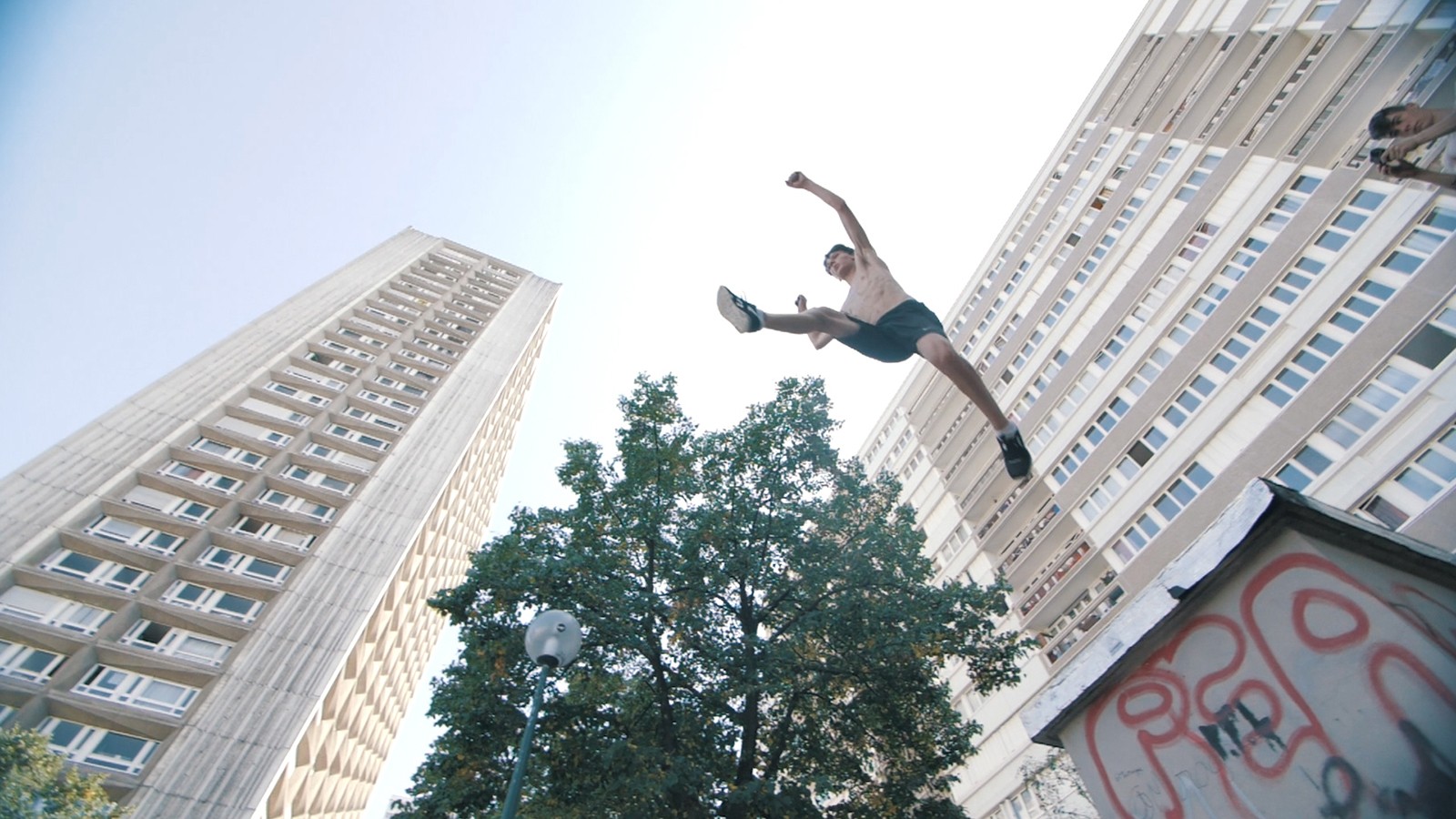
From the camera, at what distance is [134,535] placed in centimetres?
2225

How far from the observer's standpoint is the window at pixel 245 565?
2266 cm

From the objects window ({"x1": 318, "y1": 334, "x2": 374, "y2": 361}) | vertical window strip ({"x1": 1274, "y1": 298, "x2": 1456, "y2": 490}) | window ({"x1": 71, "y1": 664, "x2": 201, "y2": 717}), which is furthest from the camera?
window ({"x1": 318, "y1": 334, "x2": 374, "y2": 361})

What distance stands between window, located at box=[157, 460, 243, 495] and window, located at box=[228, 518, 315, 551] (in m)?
1.47

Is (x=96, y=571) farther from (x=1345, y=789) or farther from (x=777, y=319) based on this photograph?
(x=1345, y=789)

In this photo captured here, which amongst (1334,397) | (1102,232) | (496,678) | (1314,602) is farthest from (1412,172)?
(1102,232)

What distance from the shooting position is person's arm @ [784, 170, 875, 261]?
5.14m

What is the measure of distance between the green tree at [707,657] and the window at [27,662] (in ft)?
52.0

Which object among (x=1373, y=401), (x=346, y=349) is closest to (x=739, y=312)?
(x=1373, y=401)

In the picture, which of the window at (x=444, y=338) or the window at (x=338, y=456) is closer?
the window at (x=338, y=456)

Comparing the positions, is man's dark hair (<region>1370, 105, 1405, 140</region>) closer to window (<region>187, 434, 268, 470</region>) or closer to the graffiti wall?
the graffiti wall

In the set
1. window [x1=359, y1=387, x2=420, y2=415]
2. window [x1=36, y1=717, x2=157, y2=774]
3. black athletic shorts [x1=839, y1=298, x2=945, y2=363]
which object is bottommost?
black athletic shorts [x1=839, y1=298, x2=945, y2=363]

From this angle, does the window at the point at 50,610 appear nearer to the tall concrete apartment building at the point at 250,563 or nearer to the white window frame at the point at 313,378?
the tall concrete apartment building at the point at 250,563

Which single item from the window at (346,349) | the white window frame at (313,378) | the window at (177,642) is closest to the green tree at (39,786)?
the window at (177,642)

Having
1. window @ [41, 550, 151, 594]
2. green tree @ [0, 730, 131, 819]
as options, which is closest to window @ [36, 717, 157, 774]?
green tree @ [0, 730, 131, 819]
